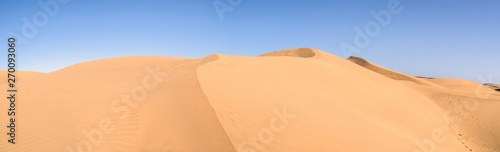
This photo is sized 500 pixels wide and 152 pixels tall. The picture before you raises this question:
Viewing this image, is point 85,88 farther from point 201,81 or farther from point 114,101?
point 201,81

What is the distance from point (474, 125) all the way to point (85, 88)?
1704 cm

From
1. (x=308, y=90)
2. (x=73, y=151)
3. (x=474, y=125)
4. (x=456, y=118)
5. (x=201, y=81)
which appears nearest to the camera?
(x=73, y=151)

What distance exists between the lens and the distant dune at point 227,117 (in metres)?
5.29

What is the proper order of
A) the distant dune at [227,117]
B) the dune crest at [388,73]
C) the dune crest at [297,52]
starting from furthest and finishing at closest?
1. the dune crest at [388,73]
2. the dune crest at [297,52]
3. the distant dune at [227,117]

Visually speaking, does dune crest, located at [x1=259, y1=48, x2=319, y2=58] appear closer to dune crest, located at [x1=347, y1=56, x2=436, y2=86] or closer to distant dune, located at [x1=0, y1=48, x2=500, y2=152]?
dune crest, located at [x1=347, y1=56, x2=436, y2=86]

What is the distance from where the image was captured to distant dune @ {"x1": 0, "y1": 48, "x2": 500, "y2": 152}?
5.29 metres

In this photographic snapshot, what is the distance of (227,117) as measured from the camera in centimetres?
548

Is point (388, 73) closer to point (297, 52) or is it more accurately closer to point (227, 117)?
point (297, 52)

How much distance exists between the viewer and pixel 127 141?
18.6ft

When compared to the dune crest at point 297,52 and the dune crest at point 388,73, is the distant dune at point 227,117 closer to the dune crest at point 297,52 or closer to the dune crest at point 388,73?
the dune crest at point 297,52

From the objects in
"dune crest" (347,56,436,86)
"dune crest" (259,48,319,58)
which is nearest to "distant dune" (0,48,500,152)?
"dune crest" (259,48,319,58)

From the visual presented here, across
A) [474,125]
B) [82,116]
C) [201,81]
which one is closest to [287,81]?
[201,81]

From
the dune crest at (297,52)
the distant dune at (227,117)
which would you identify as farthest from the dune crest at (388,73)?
the distant dune at (227,117)

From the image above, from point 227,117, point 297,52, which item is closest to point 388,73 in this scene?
point 297,52
